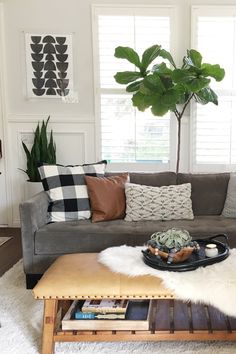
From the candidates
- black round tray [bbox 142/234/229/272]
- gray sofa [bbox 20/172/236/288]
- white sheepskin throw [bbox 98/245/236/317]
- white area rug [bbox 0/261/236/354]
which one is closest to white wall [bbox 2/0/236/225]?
gray sofa [bbox 20/172/236/288]

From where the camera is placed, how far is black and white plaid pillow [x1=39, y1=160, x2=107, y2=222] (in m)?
2.82

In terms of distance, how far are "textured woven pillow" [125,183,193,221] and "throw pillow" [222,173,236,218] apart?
308mm

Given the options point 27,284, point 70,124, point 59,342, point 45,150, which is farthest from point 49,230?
point 70,124

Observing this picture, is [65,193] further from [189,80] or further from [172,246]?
[189,80]

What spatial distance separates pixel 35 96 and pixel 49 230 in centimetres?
211

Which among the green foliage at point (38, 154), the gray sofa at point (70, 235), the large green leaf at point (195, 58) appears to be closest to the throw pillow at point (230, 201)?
the gray sofa at point (70, 235)

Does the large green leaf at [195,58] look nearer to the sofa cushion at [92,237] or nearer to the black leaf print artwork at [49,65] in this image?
the black leaf print artwork at [49,65]

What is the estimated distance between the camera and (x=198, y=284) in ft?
5.35

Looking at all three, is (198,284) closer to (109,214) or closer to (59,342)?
(59,342)

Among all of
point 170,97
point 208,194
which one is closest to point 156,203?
point 208,194

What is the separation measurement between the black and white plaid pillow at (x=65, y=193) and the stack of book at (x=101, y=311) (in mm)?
1129

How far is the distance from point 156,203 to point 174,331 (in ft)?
4.02

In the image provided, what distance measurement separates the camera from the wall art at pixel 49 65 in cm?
399

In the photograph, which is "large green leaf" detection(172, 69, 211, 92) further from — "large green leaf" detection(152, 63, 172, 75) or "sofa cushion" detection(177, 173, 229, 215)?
"sofa cushion" detection(177, 173, 229, 215)
